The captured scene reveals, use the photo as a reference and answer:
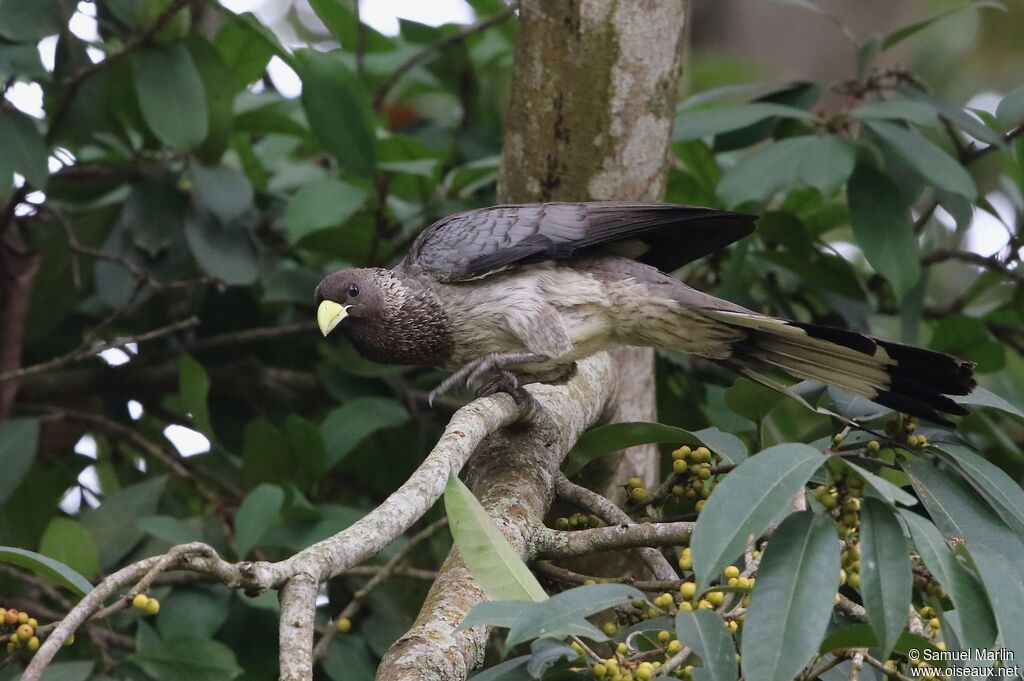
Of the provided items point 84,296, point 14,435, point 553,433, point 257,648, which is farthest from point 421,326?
point 84,296

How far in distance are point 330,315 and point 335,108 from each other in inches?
31.6

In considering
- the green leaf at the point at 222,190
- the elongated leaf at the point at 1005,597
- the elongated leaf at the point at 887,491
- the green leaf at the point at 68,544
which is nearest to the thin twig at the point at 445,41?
the green leaf at the point at 222,190

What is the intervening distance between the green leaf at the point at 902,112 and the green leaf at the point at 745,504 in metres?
1.87

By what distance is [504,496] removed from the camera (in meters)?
2.48

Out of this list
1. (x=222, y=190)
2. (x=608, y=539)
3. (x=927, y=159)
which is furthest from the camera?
(x=222, y=190)

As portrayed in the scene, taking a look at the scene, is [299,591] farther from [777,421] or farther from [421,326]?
[777,421]

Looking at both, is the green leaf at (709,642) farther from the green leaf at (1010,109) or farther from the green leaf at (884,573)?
the green leaf at (1010,109)

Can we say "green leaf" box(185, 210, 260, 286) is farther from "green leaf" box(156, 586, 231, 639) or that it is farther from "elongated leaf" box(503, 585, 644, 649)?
"elongated leaf" box(503, 585, 644, 649)

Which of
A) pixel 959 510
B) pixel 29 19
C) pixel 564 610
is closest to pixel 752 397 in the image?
pixel 959 510

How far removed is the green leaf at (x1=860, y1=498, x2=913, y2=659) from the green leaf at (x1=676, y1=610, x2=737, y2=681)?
0.71ft

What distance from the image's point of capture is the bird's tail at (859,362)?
2.49 m

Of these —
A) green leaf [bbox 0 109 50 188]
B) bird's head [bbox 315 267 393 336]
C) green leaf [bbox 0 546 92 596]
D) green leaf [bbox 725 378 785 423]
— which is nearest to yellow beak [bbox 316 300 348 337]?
bird's head [bbox 315 267 393 336]

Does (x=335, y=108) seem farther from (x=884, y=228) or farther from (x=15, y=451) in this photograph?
(x=884, y=228)

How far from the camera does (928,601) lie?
2092 mm
